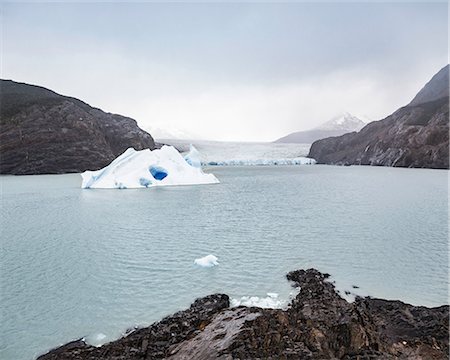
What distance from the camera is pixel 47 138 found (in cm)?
4050

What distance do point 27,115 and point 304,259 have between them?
4454 centimetres

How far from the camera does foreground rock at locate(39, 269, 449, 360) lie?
2.79m

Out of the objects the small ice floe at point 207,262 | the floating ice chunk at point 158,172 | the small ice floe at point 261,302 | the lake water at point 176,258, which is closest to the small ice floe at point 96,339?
the lake water at point 176,258

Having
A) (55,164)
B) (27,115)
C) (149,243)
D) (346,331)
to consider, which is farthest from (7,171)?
(346,331)

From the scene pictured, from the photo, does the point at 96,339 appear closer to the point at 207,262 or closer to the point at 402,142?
the point at 207,262

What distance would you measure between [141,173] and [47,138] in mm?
24686

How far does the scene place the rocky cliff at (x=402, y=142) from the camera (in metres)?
41.6

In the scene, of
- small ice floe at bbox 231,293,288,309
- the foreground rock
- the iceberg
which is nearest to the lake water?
small ice floe at bbox 231,293,288,309

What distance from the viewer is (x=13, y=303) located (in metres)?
4.88

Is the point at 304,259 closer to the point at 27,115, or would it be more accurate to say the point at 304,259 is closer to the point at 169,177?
the point at 169,177

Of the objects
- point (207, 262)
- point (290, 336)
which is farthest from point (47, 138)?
point (290, 336)

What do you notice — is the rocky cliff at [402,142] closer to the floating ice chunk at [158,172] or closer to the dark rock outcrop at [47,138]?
the floating ice chunk at [158,172]

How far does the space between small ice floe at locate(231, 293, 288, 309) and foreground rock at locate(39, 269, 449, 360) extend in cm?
38

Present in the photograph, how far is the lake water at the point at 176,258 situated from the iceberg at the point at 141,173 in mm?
8425
